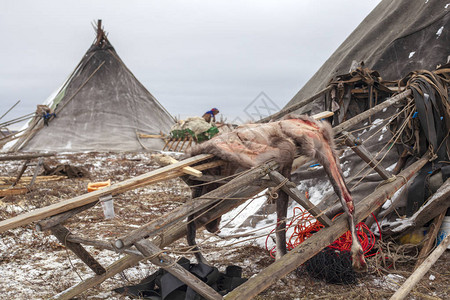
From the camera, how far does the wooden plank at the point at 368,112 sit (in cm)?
381

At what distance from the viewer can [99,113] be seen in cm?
1769

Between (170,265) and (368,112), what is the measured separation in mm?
2719

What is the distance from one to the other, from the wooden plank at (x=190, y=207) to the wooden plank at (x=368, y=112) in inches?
41.4

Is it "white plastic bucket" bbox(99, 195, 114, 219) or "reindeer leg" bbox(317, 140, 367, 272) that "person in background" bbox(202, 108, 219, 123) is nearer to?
"reindeer leg" bbox(317, 140, 367, 272)

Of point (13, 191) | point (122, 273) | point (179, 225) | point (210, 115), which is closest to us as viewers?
point (179, 225)

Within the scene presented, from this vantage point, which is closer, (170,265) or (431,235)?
(170,265)

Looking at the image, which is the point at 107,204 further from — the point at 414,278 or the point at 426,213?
the point at 426,213

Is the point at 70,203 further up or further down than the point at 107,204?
further up

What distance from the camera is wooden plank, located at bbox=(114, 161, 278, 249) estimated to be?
249 cm

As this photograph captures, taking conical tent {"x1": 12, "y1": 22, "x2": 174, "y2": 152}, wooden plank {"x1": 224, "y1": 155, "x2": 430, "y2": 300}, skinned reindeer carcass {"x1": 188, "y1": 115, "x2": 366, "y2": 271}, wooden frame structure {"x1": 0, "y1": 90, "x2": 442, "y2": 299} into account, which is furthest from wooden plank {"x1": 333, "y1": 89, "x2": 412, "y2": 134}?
conical tent {"x1": 12, "y1": 22, "x2": 174, "y2": 152}

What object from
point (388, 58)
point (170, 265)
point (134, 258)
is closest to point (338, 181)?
point (170, 265)

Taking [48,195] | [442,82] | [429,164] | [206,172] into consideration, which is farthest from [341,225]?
[48,195]

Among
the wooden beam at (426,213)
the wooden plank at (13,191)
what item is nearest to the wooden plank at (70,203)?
the wooden beam at (426,213)

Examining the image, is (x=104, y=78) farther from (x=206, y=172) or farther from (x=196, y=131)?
(x=206, y=172)
